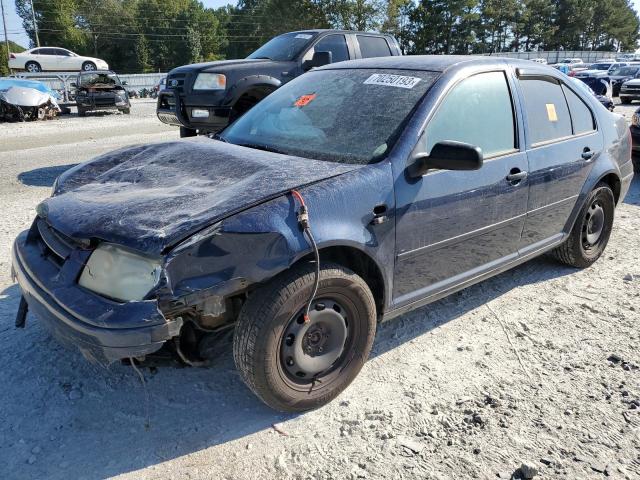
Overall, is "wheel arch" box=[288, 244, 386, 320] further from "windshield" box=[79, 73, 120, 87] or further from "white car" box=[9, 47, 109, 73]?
"white car" box=[9, 47, 109, 73]

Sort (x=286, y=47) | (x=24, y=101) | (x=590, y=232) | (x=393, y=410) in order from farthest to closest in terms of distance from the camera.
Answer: (x=24, y=101) < (x=286, y=47) < (x=590, y=232) < (x=393, y=410)

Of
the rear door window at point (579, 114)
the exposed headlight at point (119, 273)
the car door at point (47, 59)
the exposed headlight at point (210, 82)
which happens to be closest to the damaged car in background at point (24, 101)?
the exposed headlight at point (210, 82)

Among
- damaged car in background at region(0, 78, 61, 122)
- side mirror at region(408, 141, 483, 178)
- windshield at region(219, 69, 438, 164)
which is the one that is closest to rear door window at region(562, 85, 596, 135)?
windshield at region(219, 69, 438, 164)

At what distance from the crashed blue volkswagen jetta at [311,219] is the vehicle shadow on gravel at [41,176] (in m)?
4.85

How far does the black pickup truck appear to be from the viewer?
25.4ft

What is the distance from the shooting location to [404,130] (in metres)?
2.89

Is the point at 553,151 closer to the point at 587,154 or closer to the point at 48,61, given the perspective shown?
the point at 587,154

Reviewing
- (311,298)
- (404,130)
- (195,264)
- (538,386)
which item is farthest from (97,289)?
(538,386)

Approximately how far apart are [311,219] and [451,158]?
0.83 metres

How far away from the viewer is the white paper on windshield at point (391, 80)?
10.5 ft

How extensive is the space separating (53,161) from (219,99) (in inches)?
142

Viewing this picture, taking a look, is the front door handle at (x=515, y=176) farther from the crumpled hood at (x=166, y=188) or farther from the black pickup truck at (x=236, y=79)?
the black pickup truck at (x=236, y=79)

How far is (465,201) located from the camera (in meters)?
3.09

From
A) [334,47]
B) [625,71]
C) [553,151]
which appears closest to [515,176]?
[553,151]
